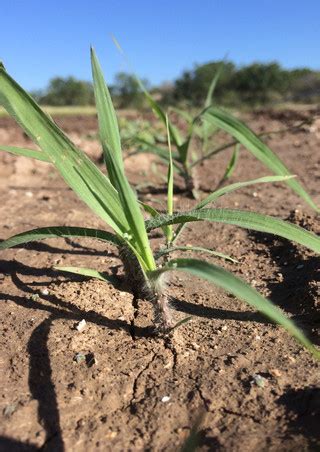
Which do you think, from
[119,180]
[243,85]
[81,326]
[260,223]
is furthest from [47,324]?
[243,85]

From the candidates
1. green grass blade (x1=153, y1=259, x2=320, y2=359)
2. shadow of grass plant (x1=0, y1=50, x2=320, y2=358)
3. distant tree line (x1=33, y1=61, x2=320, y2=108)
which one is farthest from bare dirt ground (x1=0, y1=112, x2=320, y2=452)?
distant tree line (x1=33, y1=61, x2=320, y2=108)

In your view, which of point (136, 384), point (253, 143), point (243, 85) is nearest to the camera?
point (136, 384)

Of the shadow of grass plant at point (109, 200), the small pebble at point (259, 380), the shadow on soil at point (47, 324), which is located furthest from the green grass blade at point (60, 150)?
the small pebble at point (259, 380)

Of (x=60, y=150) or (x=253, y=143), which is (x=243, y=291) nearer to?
(x=60, y=150)

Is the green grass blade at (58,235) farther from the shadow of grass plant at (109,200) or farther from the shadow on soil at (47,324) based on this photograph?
the shadow on soil at (47,324)

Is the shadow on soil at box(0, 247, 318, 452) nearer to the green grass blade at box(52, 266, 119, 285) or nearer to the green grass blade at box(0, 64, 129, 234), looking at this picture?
the green grass blade at box(52, 266, 119, 285)
